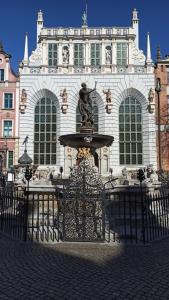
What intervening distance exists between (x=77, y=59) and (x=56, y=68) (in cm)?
280

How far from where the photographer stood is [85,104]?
14.4 meters

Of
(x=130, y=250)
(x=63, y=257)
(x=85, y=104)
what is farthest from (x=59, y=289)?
(x=85, y=104)

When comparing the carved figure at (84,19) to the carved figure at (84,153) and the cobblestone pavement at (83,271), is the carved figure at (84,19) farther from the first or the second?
the cobblestone pavement at (83,271)

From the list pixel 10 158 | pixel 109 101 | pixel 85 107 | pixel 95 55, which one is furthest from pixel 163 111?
pixel 85 107

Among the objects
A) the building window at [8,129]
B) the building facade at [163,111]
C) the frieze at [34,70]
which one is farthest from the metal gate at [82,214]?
the frieze at [34,70]

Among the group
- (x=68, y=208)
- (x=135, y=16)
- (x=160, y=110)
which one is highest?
(x=135, y=16)

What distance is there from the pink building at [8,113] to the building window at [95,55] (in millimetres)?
9539

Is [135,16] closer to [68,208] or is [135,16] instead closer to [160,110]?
[160,110]

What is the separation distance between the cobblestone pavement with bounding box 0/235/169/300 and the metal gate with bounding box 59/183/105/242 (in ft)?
1.67

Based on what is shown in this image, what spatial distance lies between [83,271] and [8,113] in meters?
34.4

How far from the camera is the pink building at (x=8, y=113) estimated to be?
38.5 meters

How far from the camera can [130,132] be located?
1547 inches

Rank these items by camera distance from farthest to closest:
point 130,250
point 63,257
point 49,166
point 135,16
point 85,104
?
point 135,16
point 49,166
point 85,104
point 130,250
point 63,257

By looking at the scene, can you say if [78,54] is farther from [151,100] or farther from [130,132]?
[130,132]
